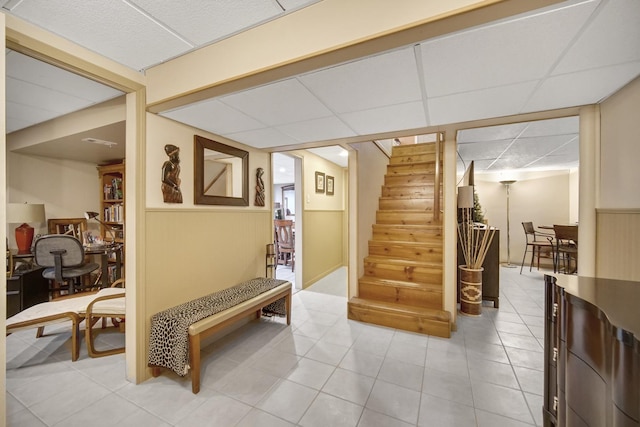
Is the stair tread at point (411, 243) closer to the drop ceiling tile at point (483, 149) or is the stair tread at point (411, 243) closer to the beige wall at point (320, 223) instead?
the beige wall at point (320, 223)

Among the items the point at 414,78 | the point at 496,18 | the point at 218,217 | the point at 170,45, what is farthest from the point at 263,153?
the point at 496,18

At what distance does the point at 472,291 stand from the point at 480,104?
2.33 meters

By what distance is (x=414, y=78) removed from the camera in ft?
4.91

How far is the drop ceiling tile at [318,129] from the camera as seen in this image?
228 cm

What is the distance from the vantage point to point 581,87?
1627 mm

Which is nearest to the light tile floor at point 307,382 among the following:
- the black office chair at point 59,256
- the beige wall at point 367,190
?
the black office chair at point 59,256

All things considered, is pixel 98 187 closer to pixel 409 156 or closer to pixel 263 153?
pixel 263 153

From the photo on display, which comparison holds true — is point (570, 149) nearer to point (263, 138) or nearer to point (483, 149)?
point (483, 149)

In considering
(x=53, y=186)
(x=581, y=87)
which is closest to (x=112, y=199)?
(x=53, y=186)

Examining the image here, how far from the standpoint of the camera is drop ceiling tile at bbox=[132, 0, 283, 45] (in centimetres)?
123

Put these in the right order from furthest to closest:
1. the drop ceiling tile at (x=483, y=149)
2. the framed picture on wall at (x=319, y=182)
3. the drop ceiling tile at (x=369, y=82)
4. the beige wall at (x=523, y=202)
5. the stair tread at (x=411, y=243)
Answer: the beige wall at (x=523, y=202) < the framed picture on wall at (x=319, y=182) < the stair tread at (x=411, y=243) < the drop ceiling tile at (x=483, y=149) < the drop ceiling tile at (x=369, y=82)

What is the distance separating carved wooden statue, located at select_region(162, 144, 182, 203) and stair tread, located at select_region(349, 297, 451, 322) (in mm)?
2255

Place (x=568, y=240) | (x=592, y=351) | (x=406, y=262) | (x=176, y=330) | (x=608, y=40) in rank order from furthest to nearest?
(x=568, y=240) → (x=406, y=262) → (x=176, y=330) → (x=608, y=40) → (x=592, y=351)

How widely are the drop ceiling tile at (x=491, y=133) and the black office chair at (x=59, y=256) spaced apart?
4.78 m
